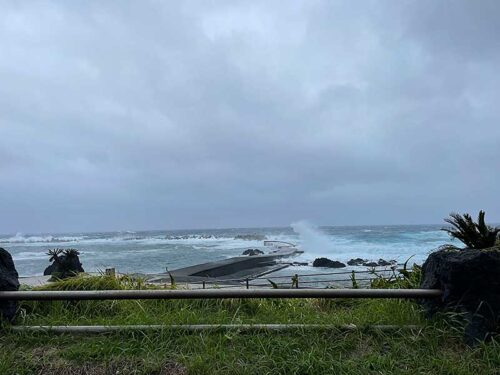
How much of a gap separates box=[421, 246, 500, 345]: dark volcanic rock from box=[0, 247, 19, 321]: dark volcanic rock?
4710mm

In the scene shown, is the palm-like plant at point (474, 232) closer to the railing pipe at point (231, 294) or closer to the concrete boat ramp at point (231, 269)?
the railing pipe at point (231, 294)

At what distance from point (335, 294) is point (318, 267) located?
27.8 m

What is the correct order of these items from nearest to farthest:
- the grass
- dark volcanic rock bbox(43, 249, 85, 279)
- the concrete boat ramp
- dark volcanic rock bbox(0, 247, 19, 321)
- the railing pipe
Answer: the grass → the railing pipe → dark volcanic rock bbox(0, 247, 19, 321) → dark volcanic rock bbox(43, 249, 85, 279) → the concrete boat ramp

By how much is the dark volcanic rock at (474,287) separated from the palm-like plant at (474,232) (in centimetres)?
26

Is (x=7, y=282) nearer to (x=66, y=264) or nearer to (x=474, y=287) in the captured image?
(x=66, y=264)

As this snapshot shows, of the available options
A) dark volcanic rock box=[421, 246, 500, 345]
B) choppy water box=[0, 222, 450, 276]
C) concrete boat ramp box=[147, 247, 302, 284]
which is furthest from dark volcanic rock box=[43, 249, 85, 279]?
concrete boat ramp box=[147, 247, 302, 284]

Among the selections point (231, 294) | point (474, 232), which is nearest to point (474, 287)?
point (474, 232)

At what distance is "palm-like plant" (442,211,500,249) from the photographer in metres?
4.87

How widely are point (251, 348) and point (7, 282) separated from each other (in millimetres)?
2840

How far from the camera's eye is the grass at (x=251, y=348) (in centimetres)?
399

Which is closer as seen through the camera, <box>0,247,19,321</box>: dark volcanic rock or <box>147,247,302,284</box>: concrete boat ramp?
<box>0,247,19,321</box>: dark volcanic rock

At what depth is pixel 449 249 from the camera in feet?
16.3

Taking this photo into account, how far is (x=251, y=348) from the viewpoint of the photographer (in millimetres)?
4316

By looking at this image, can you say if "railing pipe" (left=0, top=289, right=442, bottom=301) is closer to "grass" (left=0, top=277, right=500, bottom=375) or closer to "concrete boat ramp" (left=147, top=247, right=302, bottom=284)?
"grass" (left=0, top=277, right=500, bottom=375)
